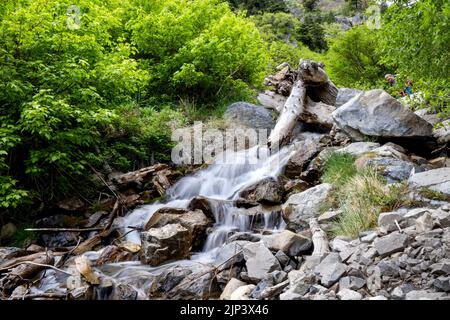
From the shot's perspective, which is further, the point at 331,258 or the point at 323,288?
the point at 331,258

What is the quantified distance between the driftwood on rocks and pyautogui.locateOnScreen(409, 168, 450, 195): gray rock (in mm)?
4477

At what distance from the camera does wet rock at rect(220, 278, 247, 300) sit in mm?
4543

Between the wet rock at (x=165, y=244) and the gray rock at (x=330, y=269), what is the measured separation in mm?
2724

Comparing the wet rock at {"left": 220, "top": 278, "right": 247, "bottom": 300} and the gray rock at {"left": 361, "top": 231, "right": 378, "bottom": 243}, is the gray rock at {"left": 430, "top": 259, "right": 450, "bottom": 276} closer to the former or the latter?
the gray rock at {"left": 361, "top": 231, "right": 378, "bottom": 243}

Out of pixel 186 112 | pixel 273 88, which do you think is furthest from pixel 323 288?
pixel 273 88

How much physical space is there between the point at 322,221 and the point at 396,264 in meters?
1.95

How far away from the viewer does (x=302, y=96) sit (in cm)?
1120

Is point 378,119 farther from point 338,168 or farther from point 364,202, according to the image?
point 364,202

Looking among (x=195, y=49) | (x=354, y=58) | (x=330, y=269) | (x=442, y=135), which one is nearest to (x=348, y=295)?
(x=330, y=269)

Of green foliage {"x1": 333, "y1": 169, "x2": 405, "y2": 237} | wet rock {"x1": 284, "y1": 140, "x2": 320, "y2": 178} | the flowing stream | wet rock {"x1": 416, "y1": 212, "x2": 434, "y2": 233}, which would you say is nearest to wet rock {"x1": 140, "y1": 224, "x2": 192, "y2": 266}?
the flowing stream

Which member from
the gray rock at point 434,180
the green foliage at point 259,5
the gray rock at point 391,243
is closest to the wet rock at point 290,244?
the gray rock at point 391,243

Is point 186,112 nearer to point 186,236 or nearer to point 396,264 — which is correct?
point 186,236

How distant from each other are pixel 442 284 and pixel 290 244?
1980mm

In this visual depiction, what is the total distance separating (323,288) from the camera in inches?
147
